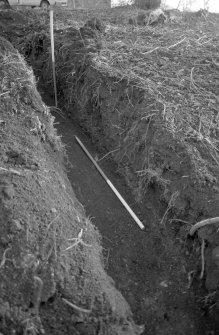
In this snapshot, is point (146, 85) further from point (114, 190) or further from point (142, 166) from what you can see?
point (114, 190)

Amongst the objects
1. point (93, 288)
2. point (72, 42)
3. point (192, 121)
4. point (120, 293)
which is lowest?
point (120, 293)

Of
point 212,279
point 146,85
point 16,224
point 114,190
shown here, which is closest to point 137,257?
point 212,279

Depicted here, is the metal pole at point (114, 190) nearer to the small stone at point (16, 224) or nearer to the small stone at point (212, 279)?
the small stone at point (212, 279)

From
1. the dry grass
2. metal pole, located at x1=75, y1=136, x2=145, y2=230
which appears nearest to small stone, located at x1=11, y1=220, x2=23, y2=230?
metal pole, located at x1=75, y1=136, x2=145, y2=230

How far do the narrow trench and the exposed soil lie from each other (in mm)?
12

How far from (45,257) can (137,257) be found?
1.23 m

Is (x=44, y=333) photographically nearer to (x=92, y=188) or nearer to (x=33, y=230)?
(x=33, y=230)

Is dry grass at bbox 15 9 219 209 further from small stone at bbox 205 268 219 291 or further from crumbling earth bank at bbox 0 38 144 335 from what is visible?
crumbling earth bank at bbox 0 38 144 335

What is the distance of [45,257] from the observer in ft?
11.2

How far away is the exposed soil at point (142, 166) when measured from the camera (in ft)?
11.8

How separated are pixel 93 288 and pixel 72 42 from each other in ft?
16.3

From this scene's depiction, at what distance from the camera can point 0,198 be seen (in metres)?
3.72

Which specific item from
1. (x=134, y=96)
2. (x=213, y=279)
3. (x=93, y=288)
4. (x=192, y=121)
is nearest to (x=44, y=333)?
(x=93, y=288)

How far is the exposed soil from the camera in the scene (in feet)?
11.8
